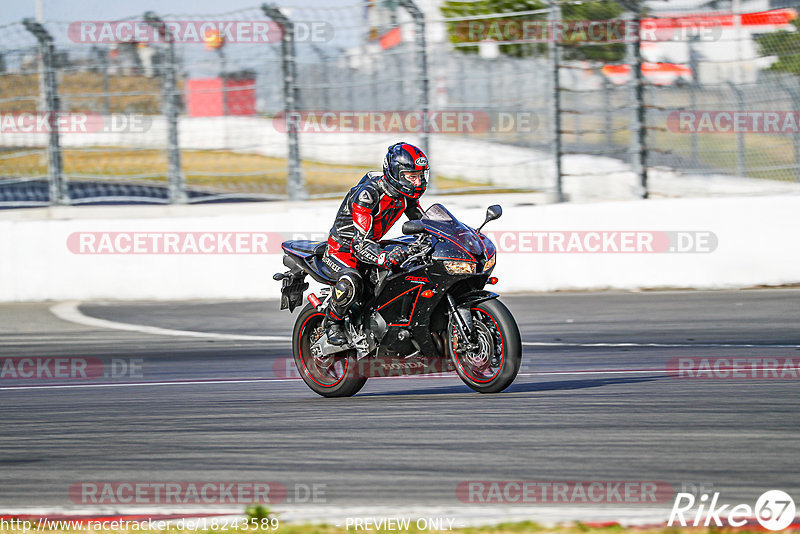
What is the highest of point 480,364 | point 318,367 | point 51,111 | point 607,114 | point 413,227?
point 51,111

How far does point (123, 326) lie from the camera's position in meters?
13.2

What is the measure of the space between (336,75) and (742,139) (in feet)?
16.1

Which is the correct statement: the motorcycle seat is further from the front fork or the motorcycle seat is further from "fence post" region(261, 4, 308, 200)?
"fence post" region(261, 4, 308, 200)

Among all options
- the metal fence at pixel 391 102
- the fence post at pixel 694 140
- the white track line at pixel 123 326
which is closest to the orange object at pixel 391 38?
the metal fence at pixel 391 102

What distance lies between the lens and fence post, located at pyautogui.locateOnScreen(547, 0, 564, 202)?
48.2 ft

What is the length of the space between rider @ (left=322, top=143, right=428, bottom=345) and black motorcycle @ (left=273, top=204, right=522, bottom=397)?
9 centimetres

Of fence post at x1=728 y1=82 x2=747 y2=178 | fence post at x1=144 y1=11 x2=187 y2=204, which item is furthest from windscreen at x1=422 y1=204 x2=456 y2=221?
fence post at x1=144 y1=11 x2=187 y2=204

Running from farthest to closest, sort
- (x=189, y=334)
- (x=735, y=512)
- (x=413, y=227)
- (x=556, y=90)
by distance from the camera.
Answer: (x=556, y=90), (x=189, y=334), (x=413, y=227), (x=735, y=512)

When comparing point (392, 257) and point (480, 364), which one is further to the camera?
point (480, 364)

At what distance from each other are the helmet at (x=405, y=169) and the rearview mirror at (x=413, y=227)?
0.83ft

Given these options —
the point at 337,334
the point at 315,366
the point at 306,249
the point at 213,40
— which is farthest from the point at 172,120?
the point at 337,334

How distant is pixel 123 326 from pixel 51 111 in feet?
13.4

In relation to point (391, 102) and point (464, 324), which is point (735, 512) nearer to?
point (464, 324)

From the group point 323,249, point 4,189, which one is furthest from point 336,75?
point 323,249
